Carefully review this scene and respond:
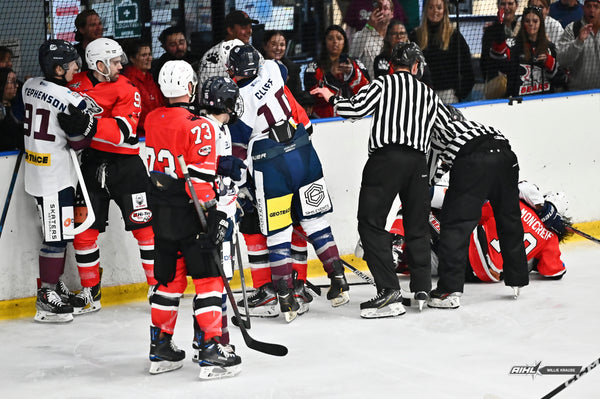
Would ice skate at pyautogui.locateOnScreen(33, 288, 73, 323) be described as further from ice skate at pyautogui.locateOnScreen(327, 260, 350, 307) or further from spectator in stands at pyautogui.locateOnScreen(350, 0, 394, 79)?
spectator in stands at pyautogui.locateOnScreen(350, 0, 394, 79)

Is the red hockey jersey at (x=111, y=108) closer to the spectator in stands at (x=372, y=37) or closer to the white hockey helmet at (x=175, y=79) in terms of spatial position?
the white hockey helmet at (x=175, y=79)

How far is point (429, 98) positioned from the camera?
5176 millimetres

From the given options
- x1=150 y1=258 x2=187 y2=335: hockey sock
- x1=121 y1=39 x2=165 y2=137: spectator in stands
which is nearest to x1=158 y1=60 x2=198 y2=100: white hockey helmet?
x1=150 y1=258 x2=187 y2=335: hockey sock

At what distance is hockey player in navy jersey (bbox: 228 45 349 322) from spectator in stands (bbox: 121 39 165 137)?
3.43 ft

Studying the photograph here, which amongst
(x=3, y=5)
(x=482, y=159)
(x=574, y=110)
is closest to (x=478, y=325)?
(x=482, y=159)

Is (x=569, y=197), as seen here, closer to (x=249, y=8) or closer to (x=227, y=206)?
(x=249, y=8)

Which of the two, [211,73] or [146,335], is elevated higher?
[211,73]

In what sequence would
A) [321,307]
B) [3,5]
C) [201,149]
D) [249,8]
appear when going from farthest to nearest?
[249,8] < [3,5] < [321,307] < [201,149]

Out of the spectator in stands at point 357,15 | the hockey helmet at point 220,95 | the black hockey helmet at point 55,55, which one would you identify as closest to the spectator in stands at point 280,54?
the spectator in stands at point 357,15

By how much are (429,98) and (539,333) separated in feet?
4.19

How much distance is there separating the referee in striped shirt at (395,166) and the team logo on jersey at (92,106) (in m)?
1.26

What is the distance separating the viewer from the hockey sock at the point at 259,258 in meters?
5.42

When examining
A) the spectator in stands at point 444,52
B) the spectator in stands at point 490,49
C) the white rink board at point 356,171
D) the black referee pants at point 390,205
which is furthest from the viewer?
the spectator in stands at point 490,49

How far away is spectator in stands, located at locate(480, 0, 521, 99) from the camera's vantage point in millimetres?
6961
